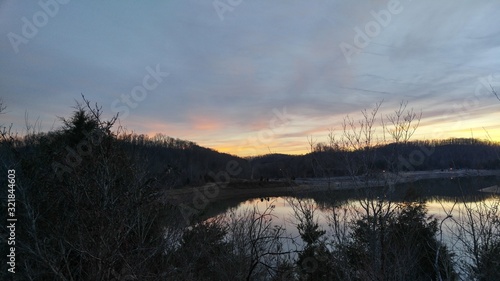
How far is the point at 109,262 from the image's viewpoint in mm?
4102

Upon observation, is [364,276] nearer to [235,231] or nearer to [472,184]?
[472,184]

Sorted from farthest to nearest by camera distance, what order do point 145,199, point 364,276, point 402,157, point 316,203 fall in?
point 316,203 < point 402,157 < point 364,276 < point 145,199

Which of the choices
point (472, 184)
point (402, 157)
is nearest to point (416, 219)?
point (402, 157)

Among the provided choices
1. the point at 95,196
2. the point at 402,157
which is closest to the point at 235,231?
the point at 402,157

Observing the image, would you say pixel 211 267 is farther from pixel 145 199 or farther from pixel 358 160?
pixel 145 199

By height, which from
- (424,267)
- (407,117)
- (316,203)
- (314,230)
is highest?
(407,117)

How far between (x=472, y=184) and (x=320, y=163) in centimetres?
463

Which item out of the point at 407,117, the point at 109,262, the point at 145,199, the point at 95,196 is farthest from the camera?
the point at 407,117

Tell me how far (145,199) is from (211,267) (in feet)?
28.4

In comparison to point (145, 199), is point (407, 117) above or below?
above

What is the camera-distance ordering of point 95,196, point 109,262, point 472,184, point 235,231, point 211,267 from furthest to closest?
1. point 235,231
2. point 211,267
3. point 472,184
4. point 95,196
5. point 109,262

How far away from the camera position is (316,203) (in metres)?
15.3

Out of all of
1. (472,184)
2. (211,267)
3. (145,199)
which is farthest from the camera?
(211,267)

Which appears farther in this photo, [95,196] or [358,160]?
[358,160]
